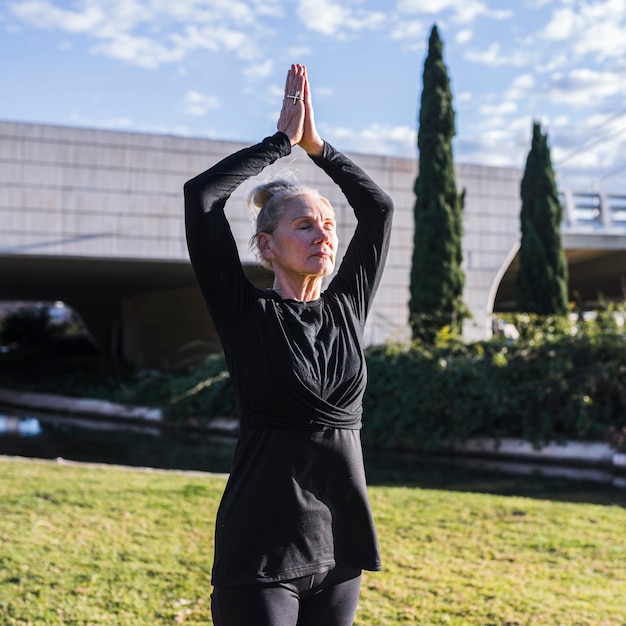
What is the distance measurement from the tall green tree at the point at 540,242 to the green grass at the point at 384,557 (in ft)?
30.1

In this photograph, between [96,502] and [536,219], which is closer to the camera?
[96,502]

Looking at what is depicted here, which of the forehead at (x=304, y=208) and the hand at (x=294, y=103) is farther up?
the hand at (x=294, y=103)

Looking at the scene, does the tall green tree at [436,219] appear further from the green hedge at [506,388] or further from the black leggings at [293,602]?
the black leggings at [293,602]

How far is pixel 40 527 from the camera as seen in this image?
17.9ft

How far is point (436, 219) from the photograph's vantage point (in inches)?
540

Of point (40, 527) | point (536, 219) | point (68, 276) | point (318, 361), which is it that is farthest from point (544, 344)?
point (68, 276)

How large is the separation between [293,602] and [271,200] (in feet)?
3.45

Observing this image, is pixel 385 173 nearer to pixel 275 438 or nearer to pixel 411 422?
pixel 411 422

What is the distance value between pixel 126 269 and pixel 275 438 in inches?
593

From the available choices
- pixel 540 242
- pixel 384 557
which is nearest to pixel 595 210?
pixel 540 242

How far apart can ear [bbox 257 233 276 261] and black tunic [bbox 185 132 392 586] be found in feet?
0.38

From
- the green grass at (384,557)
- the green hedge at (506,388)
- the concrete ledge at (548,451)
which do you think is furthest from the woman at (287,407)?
the green hedge at (506,388)

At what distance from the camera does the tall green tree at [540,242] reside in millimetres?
15539

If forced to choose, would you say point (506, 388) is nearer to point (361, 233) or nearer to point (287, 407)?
A: point (361, 233)
